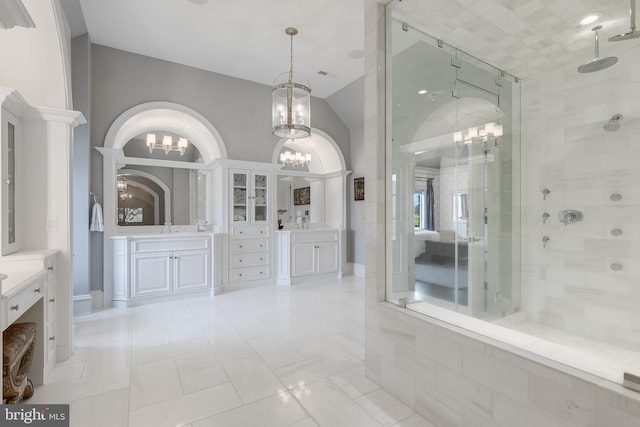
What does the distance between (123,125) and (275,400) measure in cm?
412

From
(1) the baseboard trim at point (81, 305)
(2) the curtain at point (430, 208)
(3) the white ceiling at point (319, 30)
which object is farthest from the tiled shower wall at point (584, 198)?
(1) the baseboard trim at point (81, 305)

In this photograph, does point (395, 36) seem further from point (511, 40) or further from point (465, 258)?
point (465, 258)

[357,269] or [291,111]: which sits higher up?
[291,111]

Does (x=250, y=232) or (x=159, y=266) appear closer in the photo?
(x=159, y=266)

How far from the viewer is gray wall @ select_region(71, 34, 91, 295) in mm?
3672

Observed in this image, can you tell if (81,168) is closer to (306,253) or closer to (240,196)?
(240,196)

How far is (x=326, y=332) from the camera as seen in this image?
3113mm

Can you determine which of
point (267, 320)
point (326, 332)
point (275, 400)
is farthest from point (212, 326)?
point (275, 400)

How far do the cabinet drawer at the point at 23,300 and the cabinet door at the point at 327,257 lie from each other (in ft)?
12.8

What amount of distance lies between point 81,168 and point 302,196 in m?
3.47

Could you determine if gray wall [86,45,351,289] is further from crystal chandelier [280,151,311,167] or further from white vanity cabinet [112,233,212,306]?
crystal chandelier [280,151,311,167]

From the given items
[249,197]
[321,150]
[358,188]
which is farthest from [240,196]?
[358,188]

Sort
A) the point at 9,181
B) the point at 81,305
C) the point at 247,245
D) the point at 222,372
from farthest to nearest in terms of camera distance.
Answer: the point at 247,245, the point at 81,305, the point at 222,372, the point at 9,181

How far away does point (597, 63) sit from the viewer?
2.75 m
